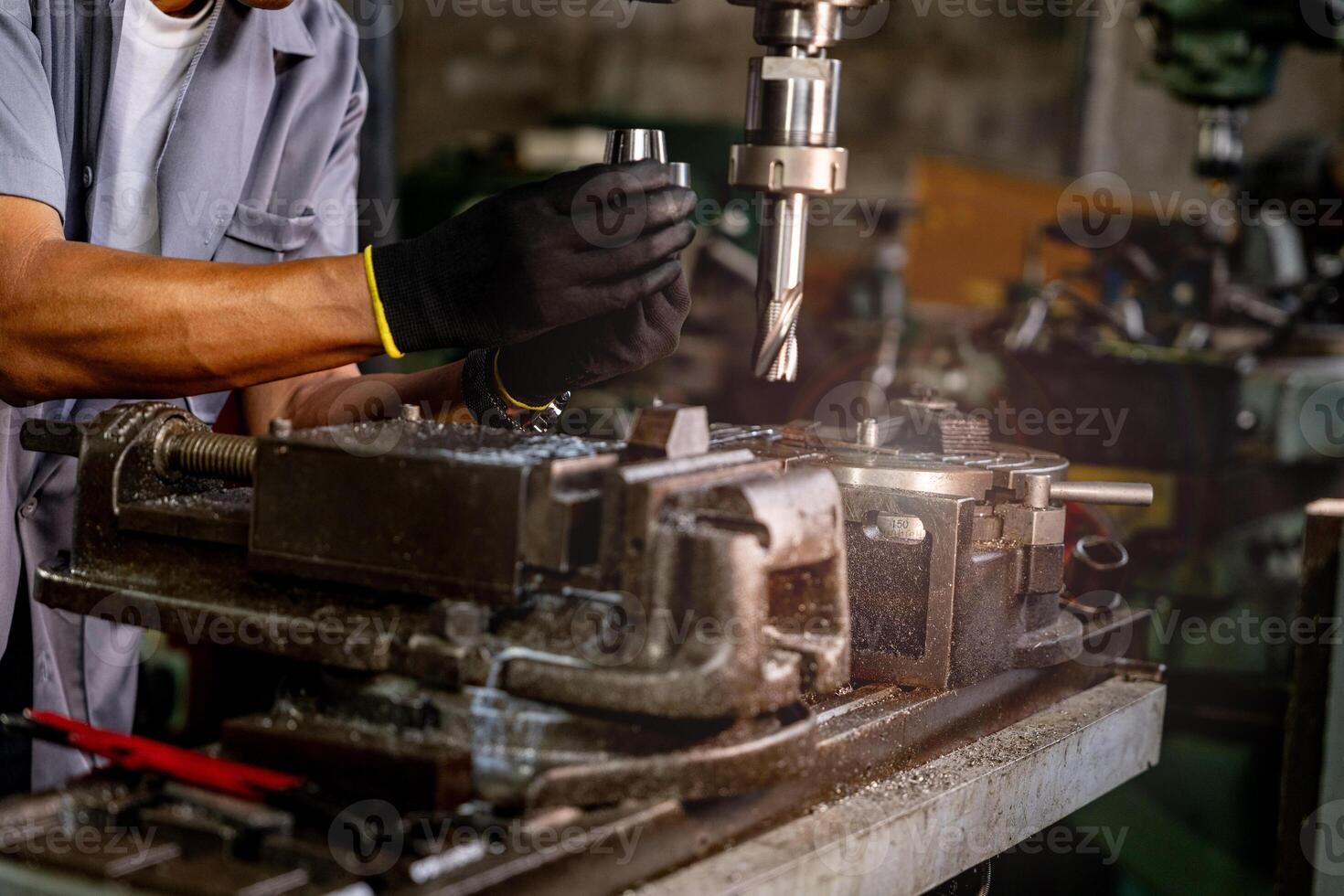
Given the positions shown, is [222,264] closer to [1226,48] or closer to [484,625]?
[484,625]

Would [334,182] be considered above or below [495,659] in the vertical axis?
above

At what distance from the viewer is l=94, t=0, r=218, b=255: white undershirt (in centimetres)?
138

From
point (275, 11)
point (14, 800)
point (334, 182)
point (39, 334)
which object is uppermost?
point (275, 11)

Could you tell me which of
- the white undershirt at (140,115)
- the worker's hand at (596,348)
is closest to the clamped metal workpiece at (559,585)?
the worker's hand at (596,348)

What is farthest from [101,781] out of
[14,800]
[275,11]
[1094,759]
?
[275,11]

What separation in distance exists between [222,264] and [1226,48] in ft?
6.74

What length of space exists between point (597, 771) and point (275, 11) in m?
1.09

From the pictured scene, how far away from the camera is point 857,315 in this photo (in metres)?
3.41

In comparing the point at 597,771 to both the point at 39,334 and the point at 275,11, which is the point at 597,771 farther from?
the point at 275,11

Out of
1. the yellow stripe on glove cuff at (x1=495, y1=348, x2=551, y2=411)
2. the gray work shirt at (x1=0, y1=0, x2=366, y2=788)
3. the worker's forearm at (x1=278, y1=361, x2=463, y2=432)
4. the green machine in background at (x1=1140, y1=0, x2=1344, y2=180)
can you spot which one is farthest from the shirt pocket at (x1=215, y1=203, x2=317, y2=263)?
the green machine in background at (x1=1140, y1=0, x2=1344, y2=180)

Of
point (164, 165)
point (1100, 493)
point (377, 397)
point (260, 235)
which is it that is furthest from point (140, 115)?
point (1100, 493)

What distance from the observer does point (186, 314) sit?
42.6 inches

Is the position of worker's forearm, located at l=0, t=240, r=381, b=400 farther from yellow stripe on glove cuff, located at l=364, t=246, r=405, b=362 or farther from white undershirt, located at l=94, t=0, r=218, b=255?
white undershirt, located at l=94, t=0, r=218, b=255

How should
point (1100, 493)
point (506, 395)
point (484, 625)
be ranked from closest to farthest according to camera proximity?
point (484, 625)
point (1100, 493)
point (506, 395)
